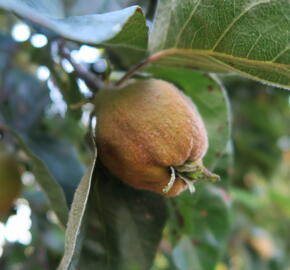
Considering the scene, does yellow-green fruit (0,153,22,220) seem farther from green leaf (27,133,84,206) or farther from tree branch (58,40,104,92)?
tree branch (58,40,104,92)

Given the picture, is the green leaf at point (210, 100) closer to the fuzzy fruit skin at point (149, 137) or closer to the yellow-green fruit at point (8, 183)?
the fuzzy fruit skin at point (149, 137)

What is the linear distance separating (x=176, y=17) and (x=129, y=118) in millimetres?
161

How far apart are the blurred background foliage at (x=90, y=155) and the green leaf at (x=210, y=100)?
72mm

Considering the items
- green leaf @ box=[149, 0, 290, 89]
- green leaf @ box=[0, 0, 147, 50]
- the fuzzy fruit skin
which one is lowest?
the fuzzy fruit skin

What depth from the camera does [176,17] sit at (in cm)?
65

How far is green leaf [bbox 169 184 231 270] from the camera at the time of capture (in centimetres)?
96

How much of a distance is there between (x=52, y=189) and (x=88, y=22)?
31 cm

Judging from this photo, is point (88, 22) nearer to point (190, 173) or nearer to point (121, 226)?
point (190, 173)

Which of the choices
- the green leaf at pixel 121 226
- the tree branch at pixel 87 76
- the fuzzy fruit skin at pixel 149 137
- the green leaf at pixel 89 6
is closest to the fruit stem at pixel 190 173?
the fuzzy fruit skin at pixel 149 137

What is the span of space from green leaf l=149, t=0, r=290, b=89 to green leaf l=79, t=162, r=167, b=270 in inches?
9.7

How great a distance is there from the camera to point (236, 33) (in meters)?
0.61

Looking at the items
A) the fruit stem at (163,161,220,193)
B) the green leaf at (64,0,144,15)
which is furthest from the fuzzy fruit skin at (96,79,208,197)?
the green leaf at (64,0,144,15)

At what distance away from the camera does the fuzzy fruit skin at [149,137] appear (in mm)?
628

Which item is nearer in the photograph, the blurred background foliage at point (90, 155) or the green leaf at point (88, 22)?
the green leaf at point (88, 22)
